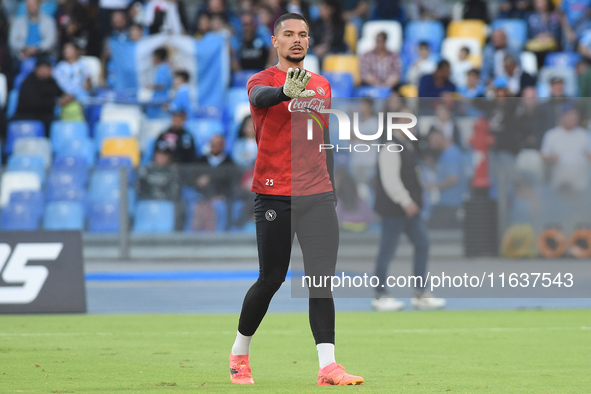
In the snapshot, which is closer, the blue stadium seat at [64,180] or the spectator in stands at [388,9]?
the blue stadium seat at [64,180]

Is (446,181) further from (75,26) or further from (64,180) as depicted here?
(75,26)

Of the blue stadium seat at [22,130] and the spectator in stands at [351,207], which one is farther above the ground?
the blue stadium seat at [22,130]

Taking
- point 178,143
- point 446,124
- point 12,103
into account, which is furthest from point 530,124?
point 12,103

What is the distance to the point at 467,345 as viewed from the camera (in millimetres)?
8492

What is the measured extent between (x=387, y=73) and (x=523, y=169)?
8.24m

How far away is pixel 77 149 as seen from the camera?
18.4m

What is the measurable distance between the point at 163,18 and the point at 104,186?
17.8 ft

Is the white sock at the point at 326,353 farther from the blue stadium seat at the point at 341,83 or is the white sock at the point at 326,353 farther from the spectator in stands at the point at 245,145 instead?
the blue stadium seat at the point at 341,83

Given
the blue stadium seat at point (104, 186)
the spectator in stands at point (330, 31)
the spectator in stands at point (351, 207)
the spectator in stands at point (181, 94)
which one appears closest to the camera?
the spectator in stands at point (351, 207)

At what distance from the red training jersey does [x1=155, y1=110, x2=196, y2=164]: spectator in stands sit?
460 inches

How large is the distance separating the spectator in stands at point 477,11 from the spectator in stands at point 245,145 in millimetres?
6576

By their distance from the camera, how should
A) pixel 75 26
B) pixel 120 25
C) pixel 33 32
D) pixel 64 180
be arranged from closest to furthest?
pixel 64 180 < pixel 75 26 < pixel 120 25 < pixel 33 32

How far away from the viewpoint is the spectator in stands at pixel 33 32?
20.9 m

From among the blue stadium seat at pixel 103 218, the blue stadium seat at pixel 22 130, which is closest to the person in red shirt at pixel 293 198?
the blue stadium seat at pixel 103 218
